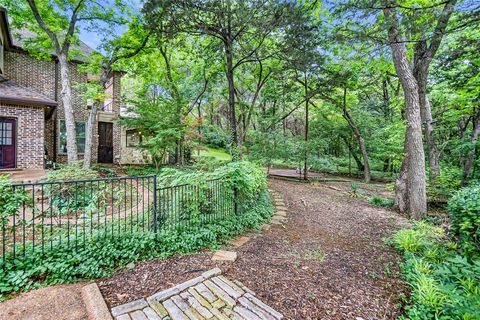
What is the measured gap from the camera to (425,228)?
420 centimetres

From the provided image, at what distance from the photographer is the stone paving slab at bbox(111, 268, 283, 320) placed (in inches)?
83.3

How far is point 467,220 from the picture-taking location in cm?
320

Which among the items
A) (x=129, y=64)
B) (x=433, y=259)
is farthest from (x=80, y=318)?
(x=129, y=64)

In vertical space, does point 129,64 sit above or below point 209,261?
above

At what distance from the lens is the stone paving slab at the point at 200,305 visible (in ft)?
6.94

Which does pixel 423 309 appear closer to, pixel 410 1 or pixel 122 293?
pixel 122 293

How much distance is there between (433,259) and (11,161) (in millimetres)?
12448

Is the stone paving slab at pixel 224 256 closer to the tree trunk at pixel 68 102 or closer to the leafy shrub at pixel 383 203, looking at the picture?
the leafy shrub at pixel 383 203

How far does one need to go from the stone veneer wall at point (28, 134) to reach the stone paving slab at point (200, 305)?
30.1 feet

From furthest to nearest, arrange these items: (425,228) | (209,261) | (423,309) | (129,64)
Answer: (129,64)
(425,228)
(209,261)
(423,309)

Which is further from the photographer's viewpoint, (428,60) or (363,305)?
(428,60)

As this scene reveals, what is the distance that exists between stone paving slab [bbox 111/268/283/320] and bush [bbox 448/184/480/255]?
306cm

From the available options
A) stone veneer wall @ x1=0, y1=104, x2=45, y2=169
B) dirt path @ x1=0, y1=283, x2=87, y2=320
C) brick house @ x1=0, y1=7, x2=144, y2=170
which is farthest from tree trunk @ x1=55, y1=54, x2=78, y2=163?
dirt path @ x1=0, y1=283, x2=87, y2=320

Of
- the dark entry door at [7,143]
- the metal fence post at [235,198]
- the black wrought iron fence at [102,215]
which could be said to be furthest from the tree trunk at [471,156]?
the dark entry door at [7,143]
